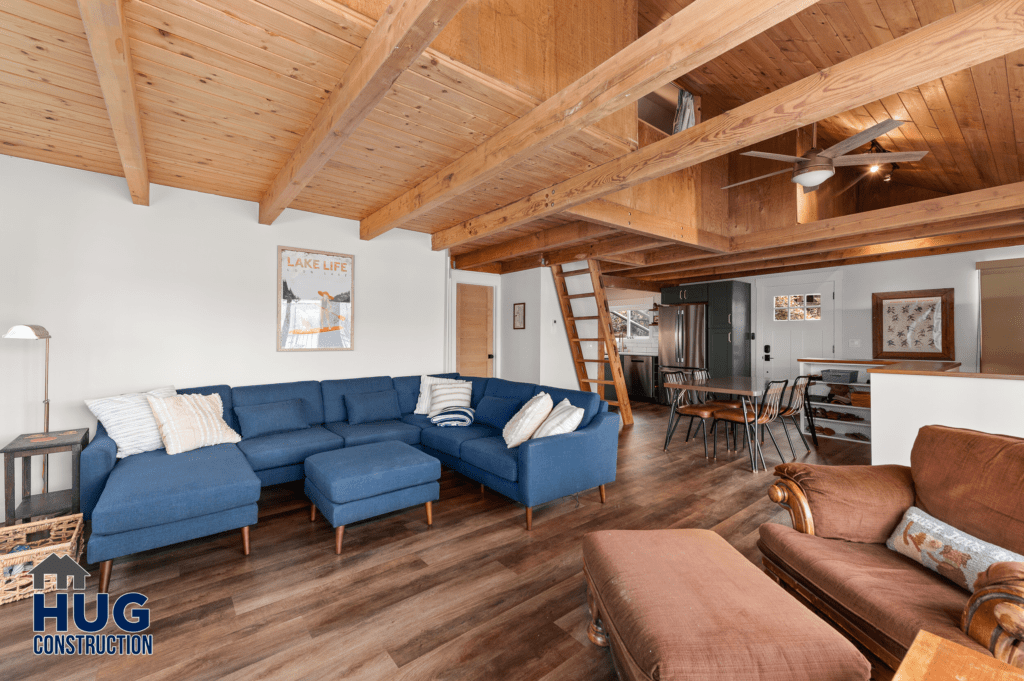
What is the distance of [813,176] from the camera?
Answer: 330 centimetres

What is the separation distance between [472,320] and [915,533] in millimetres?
5377

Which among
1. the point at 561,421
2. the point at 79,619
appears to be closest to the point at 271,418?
the point at 79,619

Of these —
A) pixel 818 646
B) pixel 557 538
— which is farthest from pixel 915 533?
pixel 557 538

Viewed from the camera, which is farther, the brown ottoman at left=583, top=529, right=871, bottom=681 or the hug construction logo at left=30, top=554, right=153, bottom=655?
the hug construction logo at left=30, top=554, right=153, bottom=655

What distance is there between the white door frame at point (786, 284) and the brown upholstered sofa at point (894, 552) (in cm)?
564

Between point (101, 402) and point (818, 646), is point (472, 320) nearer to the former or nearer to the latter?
point (101, 402)

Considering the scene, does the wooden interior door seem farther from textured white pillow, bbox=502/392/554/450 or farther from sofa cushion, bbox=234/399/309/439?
textured white pillow, bbox=502/392/554/450

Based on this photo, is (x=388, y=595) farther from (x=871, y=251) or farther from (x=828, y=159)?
(x=871, y=251)

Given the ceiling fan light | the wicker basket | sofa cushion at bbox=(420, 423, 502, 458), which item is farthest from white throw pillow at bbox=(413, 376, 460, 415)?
the ceiling fan light

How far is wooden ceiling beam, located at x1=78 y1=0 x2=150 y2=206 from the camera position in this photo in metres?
1.48

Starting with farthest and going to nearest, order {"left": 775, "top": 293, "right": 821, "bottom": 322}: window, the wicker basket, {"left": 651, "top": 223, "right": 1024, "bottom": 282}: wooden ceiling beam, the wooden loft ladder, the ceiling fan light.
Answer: {"left": 775, "top": 293, "right": 821, "bottom": 322}: window < the wooden loft ladder < {"left": 651, "top": 223, "right": 1024, "bottom": 282}: wooden ceiling beam < the ceiling fan light < the wicker basket

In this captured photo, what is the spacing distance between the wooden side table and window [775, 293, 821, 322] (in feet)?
28.3

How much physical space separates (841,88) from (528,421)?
258 centimetres

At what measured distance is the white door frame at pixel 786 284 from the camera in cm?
656
